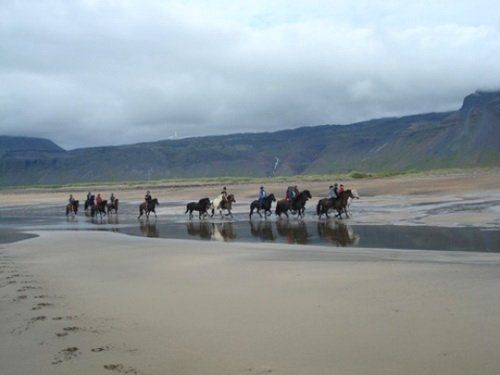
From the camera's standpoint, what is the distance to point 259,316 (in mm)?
7078

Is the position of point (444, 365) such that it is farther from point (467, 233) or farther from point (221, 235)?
point (221, 235)

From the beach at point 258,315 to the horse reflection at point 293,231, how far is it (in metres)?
4.57

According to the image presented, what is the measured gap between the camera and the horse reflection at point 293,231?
1764 cm

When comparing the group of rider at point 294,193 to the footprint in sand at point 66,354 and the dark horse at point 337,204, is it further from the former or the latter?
the footprint in sand at point 66,354

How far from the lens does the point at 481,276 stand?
8875 mm

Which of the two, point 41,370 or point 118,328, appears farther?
point 118,328

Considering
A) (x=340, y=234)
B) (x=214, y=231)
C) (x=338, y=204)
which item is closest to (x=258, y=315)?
(x=340, y=234)

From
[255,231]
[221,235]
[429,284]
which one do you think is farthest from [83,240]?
[429,284]

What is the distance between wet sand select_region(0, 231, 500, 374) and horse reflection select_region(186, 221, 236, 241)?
708 cm

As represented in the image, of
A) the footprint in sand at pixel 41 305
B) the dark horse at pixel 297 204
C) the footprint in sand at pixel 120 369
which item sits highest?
the dark horse at pixel 297 204

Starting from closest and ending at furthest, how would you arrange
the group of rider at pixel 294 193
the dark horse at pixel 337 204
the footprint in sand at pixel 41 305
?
the footprint in sand at pixel 41 305 → the dark horse at pixel 337 204 → the group of rider at pixel 294 193

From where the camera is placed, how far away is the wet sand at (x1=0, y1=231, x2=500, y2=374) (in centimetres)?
537

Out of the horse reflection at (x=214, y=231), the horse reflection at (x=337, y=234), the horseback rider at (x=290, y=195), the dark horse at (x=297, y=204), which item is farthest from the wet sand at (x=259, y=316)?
the horseback rider at (x=290, y=195)

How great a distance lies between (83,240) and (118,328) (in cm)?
1349
